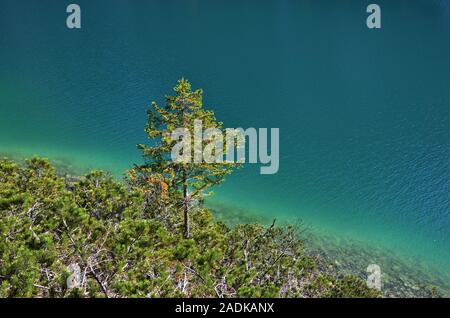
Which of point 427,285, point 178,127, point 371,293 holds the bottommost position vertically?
point 427,285

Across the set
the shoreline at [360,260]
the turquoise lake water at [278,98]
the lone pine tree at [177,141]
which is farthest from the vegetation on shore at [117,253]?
the turquoise lake water at [278,98]

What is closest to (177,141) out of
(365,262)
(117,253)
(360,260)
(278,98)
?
(117,253)

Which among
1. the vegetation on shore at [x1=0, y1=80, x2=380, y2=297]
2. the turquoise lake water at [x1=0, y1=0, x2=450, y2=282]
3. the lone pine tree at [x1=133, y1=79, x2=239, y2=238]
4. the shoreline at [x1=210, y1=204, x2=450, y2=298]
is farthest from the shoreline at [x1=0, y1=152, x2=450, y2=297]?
the vegetation on shore at [x1=0, y1=80, x2=380, y2=297]

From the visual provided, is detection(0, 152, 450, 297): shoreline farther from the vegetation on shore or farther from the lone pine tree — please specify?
the vegetation on shore

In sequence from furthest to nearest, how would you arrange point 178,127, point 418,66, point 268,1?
point 268,1, point 418,66, point 178,127

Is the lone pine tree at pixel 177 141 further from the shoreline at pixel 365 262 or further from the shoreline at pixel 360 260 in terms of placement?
the shoreline at pixel 365 262

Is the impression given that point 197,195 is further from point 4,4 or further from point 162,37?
point 4,4
